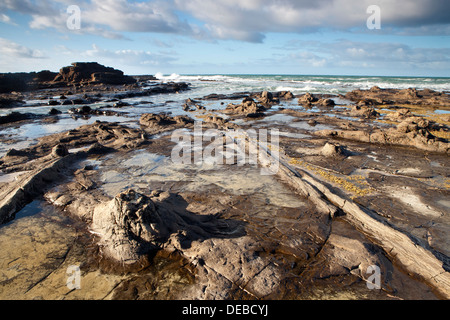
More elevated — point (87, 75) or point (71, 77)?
point (87, 75)

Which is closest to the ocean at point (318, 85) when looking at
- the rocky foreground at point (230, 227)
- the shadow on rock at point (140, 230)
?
the rocky foreground at point (230, 227)

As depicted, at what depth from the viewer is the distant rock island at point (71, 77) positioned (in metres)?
40.8

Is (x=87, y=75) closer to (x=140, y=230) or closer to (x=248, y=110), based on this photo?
(x=248, y=110)

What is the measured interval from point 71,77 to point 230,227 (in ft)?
181

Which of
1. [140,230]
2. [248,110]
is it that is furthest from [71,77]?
[140,230]

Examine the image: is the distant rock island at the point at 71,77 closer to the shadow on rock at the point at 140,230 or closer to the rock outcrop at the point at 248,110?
the rock outcrop at the point at 248,110

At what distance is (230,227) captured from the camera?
4.81m

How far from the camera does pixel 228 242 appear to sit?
4.21 meters

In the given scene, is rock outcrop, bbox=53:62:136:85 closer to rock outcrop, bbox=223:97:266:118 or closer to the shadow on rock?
rock outcrop, bbox=223:97:266:118

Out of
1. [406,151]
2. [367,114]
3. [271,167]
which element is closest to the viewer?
[271,167]

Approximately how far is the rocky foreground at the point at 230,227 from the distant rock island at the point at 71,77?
42.9 metres
